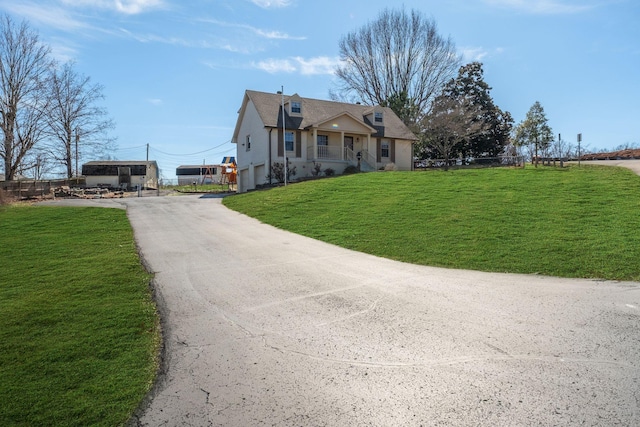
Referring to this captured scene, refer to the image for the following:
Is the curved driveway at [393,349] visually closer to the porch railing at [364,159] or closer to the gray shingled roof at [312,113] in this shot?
the gray shingled roof at [312,113]

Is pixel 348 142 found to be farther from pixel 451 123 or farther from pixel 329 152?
pixel 451 123

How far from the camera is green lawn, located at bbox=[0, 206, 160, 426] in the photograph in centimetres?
297

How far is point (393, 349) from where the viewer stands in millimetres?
4027

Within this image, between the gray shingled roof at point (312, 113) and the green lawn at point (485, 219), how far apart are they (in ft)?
29.8

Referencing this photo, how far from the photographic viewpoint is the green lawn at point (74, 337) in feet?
9.75

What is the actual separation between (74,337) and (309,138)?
26.0 metres

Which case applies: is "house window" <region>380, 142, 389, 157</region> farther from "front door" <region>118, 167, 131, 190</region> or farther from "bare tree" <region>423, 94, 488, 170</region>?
"front door" <region>118, 167, 131, 190</region>

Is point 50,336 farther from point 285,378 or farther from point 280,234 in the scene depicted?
point 280,234

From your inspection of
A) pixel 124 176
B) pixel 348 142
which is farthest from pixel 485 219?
pixel 124 176

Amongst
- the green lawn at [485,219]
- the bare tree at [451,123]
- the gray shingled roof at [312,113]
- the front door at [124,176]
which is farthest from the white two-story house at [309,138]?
the front door at [124,176]

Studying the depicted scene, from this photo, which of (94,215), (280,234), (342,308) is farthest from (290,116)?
(342,308)

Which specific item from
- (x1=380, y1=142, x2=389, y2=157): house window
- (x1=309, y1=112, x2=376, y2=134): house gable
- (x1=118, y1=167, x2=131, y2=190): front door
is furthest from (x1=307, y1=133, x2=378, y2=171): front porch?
(x1=118, y1=167, x2=131, y2=190): front door

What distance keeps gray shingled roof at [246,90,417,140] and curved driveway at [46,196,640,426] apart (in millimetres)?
22107

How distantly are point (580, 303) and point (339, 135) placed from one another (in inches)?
1028
